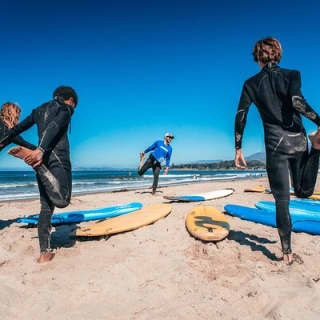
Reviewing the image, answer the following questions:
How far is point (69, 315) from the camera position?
5.77 feet

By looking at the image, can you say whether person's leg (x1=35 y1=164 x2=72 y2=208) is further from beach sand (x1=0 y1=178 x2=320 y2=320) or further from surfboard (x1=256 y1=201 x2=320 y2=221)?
surfboard (x1=256 y1=201 x2=320 y2=221)

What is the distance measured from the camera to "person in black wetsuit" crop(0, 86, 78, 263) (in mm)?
2555

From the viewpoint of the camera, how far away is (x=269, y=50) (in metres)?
2.50

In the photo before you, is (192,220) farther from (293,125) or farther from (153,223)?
(293,125)

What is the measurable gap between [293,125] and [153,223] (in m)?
2.41

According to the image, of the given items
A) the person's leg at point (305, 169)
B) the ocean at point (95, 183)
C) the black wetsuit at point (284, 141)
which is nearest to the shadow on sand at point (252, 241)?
the black wetsuit at point (284, 141)

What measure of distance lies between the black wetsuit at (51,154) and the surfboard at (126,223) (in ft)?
2.28

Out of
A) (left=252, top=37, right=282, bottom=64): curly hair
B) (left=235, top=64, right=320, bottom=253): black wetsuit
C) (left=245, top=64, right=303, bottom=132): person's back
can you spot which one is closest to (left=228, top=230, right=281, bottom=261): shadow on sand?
(left=235, top=64, right=320, bottom=253): black wetsuit

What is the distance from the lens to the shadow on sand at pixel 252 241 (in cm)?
262

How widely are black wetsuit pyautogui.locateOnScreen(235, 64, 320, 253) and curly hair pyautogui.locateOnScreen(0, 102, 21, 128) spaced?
10.5ft

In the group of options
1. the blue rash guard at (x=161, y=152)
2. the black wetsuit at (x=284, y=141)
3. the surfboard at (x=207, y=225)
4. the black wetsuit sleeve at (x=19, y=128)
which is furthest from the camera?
the blue rash guard at (x=161, y=152)

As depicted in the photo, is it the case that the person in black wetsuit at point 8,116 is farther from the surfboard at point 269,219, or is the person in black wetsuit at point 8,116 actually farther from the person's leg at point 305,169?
the surfboard at point 269,219

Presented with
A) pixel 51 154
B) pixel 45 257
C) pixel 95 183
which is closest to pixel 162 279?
pixel 45 257

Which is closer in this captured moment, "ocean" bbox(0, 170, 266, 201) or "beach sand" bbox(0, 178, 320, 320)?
"beach sand" bbox(0, 178, 320, 320)
